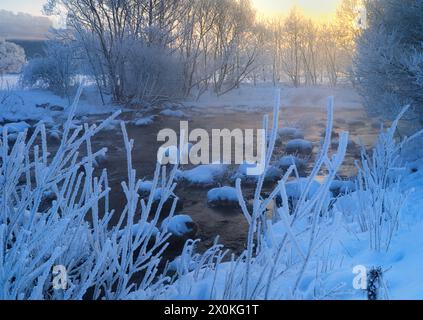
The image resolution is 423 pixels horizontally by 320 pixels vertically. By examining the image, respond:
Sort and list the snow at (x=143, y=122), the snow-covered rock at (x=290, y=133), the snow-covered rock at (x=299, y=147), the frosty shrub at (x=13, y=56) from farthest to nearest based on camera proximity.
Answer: the frosty shrub at (x=13, y=56) < the snow at (x=143, y=122) < the snow-covered rock at (x=290, y=133) < the snow-covered rock at (x=299, y=147)

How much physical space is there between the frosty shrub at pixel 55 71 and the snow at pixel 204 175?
54.3ft

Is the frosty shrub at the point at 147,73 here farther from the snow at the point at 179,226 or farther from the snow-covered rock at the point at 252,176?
the snow at the point at 179,226

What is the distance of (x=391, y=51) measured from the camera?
23.2 ft

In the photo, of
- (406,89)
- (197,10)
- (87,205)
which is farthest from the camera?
(197,10)

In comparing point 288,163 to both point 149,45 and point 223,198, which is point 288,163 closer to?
point 223,198

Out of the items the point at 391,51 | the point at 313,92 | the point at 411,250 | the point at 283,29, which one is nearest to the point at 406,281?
the point at 411,250

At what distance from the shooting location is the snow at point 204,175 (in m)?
7.97

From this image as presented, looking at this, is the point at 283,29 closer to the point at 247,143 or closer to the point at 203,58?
the point at 203,58

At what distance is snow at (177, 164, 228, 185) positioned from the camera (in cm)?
797

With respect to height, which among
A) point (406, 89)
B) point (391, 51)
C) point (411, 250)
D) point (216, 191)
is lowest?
point (216, 191)

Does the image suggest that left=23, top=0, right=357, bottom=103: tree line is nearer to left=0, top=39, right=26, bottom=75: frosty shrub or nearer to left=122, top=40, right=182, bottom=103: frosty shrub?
left=122, top=40, right=182, bottom=103: frosty shrub

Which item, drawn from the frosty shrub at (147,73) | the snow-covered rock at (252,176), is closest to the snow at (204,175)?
the snow-covered rock at (252,176)

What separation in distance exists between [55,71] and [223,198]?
1993cm

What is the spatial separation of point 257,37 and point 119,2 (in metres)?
15.4
